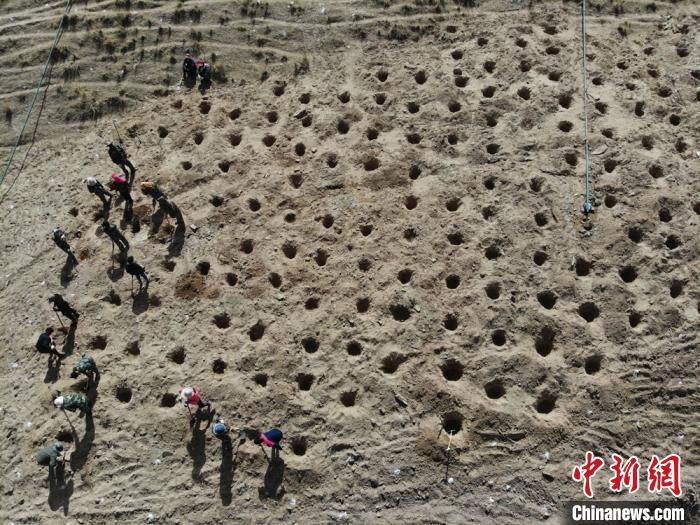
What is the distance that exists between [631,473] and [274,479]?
4.81 m

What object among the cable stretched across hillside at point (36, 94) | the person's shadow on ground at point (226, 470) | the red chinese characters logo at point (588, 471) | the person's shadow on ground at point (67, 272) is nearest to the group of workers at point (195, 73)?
the cable stretched across hillside at point (36, 94)

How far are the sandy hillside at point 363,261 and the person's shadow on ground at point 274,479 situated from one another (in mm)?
30

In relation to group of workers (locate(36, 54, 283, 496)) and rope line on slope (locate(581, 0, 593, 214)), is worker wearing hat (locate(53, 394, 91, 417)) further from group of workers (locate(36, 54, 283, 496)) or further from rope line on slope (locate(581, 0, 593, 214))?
rope line on slope (locate(581, 0, 593, 214))

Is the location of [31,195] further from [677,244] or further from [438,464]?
[677,244]

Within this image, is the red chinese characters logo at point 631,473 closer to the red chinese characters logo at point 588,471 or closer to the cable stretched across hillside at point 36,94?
the red chinese characters logo at point 588,471

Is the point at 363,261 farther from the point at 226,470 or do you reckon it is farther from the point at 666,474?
the point at 666,474

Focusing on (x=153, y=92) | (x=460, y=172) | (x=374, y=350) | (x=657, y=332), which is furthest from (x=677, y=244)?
(x=153, y=92)

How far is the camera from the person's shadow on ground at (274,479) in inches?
314

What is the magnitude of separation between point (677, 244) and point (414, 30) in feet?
20.5

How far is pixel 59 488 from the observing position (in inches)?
329

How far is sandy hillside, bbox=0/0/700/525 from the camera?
8.07 metres

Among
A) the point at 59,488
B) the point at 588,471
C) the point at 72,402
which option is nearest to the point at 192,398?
the point at 72,402

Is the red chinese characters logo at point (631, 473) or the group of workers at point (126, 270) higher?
the group of workers at point (126, 270)

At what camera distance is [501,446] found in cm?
798
